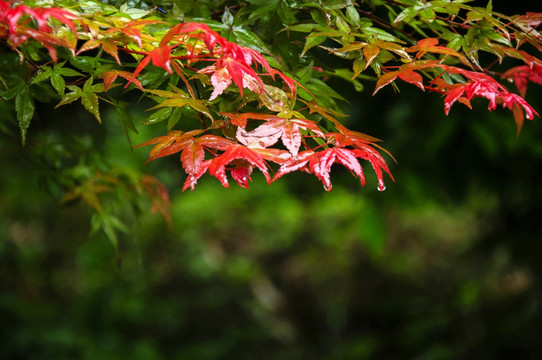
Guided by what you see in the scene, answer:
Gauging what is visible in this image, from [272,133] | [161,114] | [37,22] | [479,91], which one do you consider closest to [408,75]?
[479,91]

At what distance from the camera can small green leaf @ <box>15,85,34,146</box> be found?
0.79 metres

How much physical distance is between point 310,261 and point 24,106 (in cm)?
435

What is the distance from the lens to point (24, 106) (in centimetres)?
79

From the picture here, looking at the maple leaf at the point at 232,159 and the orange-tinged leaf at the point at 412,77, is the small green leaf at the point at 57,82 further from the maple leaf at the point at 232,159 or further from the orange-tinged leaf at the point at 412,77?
the orange-tinged leaf at the point at 412,77

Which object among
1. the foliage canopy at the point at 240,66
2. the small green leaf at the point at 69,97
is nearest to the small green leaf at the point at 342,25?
the foliage canopy at the point at 240,66

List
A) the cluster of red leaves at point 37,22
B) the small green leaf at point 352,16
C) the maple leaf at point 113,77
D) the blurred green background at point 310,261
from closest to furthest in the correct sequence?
the cluster of red leaves at point 37,22
the maple leaf at point 113,77
the small green leaf at point 352,16
the blurred green background at point 310,261

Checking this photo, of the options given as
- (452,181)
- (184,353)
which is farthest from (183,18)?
(184,353)

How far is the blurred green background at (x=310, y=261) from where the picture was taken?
236cm

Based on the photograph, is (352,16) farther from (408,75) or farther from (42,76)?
(42,76)

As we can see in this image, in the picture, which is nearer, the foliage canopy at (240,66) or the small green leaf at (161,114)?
the foliage canopy at (240,66)

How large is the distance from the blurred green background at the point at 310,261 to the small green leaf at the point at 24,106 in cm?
156

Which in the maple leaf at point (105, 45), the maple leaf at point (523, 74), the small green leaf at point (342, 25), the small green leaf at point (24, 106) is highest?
the maple leaf at point (105, 45)

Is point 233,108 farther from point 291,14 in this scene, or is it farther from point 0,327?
point 0,327

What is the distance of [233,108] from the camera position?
820 millimetres
